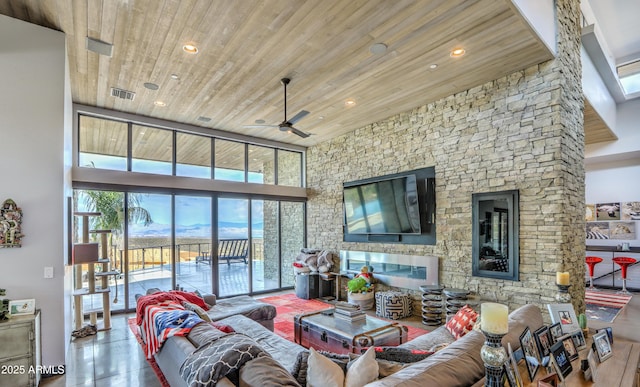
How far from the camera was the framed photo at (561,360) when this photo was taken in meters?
1.87

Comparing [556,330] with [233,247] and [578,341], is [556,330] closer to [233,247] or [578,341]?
[578,341]

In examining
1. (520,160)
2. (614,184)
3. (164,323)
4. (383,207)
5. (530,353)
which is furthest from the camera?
(614,184)

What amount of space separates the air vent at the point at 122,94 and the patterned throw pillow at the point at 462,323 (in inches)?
227

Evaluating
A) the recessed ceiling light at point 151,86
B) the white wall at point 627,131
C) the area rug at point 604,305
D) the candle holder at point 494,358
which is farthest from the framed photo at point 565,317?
the white wall at point 627,131

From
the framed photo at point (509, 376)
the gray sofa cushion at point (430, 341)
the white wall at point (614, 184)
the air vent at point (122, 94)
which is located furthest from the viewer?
the white wall at point (614, 184)

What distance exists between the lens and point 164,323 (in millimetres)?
2795

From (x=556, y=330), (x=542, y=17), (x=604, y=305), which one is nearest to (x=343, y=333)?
(x=556, y=330)

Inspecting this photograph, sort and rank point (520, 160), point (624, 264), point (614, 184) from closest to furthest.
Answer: point (520, 160)
point (624, 264)
point (614, 184)

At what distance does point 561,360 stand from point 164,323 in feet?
9.44

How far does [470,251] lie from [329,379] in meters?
4.12

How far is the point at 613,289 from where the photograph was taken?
8.09 metres

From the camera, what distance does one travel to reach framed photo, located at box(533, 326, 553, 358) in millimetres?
2033

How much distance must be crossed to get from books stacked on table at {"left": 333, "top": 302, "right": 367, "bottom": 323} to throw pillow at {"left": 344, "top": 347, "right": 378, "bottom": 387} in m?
2.34

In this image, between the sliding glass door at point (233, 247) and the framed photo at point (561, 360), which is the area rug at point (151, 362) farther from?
the framed photo at point (561, 360)
